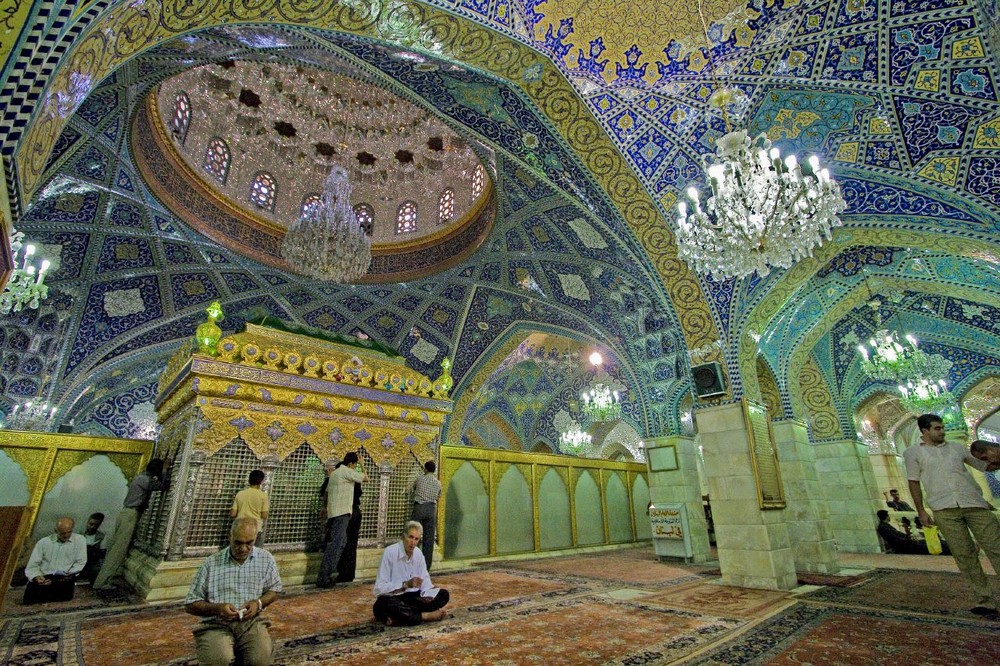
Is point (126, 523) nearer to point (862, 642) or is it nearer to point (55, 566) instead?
point (55, 566)

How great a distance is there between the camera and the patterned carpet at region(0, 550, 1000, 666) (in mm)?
2457

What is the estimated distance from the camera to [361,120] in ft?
34.4

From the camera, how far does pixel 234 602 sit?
2.07 meters

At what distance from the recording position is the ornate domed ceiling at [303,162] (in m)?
8.93

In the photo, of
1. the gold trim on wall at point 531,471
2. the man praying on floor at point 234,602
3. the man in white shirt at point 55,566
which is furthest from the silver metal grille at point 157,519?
the gold trim on wall at point 531,471

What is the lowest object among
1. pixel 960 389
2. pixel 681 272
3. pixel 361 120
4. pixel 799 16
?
pixel 960 389

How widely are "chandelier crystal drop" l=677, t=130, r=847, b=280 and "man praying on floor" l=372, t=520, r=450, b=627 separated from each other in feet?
11.4

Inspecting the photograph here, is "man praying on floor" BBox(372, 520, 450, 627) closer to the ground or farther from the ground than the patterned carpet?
farther from the ground

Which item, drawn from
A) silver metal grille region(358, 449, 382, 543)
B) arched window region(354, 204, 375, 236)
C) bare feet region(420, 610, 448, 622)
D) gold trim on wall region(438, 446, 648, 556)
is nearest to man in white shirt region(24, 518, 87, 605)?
silver metal grille region(358, 449, 382, 543)

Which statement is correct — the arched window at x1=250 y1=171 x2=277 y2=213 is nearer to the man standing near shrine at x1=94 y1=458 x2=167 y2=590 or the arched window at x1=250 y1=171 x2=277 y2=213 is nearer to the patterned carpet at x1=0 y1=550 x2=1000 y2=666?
the man standing near shrine at x1=94 y1=458 x2=167 y2=590

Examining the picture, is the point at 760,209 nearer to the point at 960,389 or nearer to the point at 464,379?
the point at 464,379

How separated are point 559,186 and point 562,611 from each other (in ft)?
16.4

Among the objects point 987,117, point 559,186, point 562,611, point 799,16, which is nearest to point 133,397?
point 559,186

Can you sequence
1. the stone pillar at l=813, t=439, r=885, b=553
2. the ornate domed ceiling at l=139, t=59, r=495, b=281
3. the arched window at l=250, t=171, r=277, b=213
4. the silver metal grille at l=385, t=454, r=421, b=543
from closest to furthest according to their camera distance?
the silver metal grille at l=385, t=454, r=421, b=543 → the stone pillar at l=813, t=439, r=885, b=553 → the ornate domed ceiling at l=139, t=59, r=495, b=281 → the arched window at l=250, t=171, r=277, b=213
